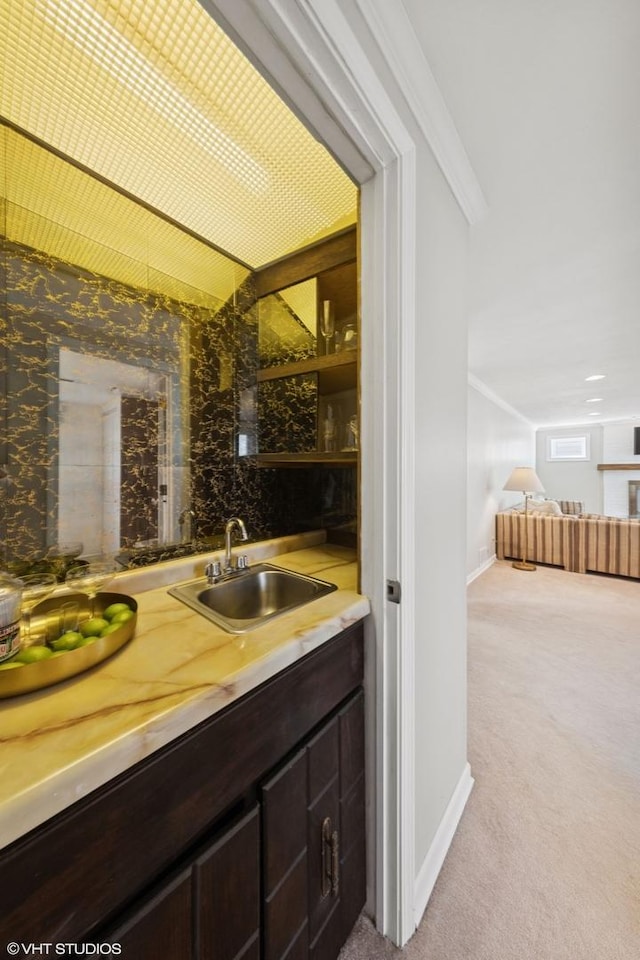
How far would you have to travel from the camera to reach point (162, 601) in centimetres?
107

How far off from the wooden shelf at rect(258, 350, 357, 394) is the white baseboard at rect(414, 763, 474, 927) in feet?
5.64

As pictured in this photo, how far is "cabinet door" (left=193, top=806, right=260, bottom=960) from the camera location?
0.60 meters

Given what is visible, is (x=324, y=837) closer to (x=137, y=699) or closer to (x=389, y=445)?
(x=137, y=699)

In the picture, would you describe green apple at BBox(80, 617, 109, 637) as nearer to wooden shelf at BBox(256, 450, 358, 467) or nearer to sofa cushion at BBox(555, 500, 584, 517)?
wooden shelf at BBox(256, 450, 358, 467)

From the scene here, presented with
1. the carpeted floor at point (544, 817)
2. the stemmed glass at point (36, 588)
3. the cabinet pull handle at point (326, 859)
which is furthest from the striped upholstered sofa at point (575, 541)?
the stemmed glass at point (36, 588)

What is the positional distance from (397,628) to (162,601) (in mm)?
714

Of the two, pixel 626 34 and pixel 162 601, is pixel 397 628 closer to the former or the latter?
pixel 162 601

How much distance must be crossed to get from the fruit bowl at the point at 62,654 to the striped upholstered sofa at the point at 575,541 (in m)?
5.29

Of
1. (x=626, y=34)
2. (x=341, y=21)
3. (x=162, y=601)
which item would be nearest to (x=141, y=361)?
(x=162, y=601)

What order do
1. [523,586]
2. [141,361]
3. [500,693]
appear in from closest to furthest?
[141,361], [500,693], [523,586]

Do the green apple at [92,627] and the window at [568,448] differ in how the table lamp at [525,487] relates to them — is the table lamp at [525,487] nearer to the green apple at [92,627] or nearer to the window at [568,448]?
the window at [568,448]

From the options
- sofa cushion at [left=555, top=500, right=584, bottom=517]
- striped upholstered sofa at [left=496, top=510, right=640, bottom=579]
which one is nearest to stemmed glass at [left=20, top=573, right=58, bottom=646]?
striped upholstered sofa at [left=496, top=510, right=640, bottom=579]

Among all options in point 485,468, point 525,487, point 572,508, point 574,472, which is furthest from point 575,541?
point 574,472

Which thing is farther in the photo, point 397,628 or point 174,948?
point 397,628
